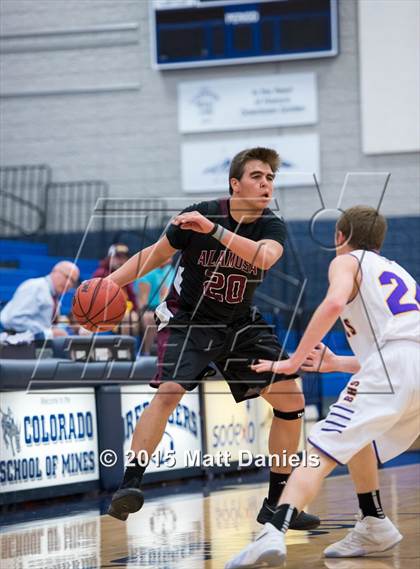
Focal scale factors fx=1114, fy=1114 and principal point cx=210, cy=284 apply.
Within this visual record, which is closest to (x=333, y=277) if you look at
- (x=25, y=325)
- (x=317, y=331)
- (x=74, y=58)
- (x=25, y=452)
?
(x=317, y=331)

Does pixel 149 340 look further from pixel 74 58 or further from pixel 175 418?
pixel 74 58

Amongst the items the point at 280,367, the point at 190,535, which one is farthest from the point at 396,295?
the point at 190,535

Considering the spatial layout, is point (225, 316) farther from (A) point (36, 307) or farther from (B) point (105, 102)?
(B) point (105, 102)

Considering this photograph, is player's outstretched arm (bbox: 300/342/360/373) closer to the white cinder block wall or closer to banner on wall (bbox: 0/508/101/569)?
banner on wall (bbox: 0/508/101/569)

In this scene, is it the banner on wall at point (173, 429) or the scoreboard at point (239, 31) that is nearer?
the banner on wall at point (173, 429)

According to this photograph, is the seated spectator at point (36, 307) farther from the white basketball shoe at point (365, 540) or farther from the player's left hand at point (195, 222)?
the white basketball shoe at point (365, 540)

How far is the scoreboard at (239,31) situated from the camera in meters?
14.6

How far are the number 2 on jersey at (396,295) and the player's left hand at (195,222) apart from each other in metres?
0.77

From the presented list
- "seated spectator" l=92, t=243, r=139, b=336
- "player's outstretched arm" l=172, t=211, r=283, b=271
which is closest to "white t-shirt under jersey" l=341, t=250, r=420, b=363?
"player's outstretched arm" l=172, t=211, r=283, b=271

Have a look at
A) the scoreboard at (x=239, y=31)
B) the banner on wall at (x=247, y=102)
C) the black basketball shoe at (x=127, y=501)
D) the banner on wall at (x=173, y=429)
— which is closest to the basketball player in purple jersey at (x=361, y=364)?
the black basketball shoe at (x=127, y=501)

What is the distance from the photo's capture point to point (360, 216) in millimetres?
4621

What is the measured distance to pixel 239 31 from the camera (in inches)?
587

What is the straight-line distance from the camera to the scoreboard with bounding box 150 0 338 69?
47.8 feet

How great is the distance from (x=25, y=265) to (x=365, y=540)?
9.58 metres
